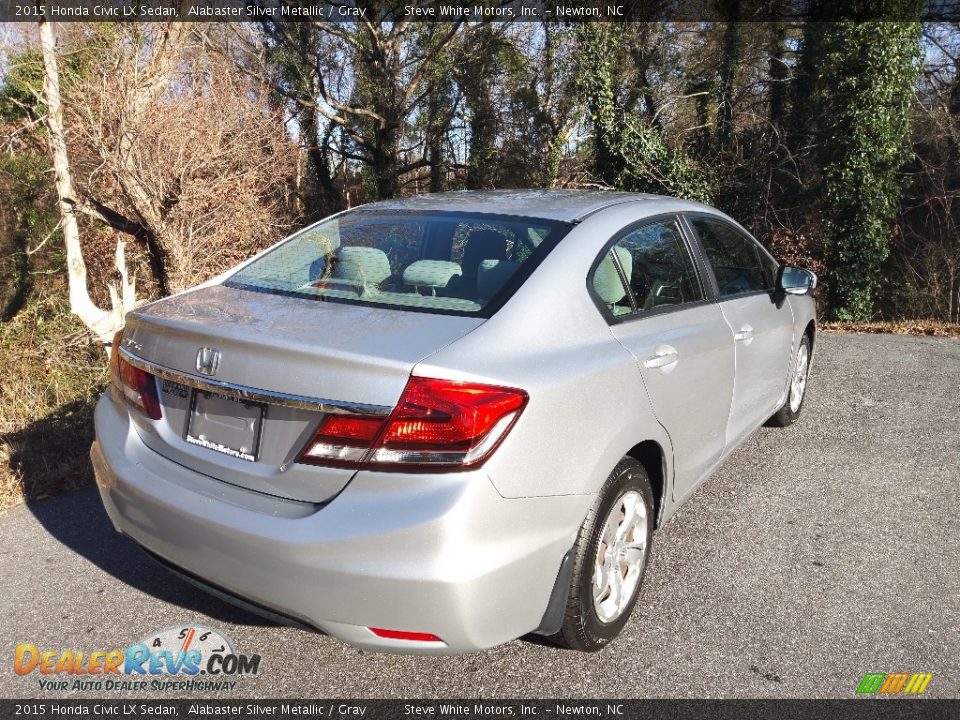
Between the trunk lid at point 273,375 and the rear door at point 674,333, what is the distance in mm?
772

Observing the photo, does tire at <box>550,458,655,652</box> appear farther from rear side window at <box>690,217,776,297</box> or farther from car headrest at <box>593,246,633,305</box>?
rear side window at <box>690,217,776,297</box>

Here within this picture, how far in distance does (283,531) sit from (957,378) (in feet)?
22.5

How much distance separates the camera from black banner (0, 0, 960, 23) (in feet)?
32.9

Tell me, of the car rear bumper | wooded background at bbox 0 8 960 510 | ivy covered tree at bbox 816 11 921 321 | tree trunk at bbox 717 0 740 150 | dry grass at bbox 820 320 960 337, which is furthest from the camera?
tree trunk at bbox 717 0 740 150

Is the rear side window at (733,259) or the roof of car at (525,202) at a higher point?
the roof of car at (525,202)

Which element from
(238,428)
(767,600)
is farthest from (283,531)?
(767,600)

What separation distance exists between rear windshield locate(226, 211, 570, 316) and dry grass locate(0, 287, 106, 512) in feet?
7.42

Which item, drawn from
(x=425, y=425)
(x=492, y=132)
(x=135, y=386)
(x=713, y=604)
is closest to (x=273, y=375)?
(x=425, y=425)

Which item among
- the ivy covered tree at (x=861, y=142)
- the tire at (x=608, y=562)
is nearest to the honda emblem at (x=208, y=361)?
the tire at (x=608, y=562)

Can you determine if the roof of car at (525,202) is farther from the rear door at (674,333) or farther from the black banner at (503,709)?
the black banner at (503,709)

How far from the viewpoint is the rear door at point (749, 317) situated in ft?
12.3

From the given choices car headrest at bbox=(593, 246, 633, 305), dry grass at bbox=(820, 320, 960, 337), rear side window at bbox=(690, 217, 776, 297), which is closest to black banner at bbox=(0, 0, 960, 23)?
dry grass at bbox=(820, 320, 960, 337)

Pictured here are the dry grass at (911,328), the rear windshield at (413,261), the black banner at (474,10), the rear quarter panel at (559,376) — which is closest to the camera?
the rear quarter panel at (559,376)

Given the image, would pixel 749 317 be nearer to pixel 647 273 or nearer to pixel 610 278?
pixel 647 273
